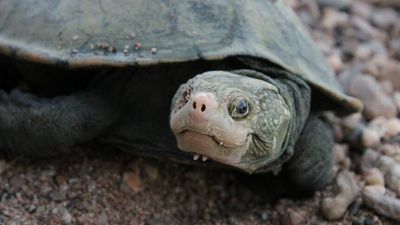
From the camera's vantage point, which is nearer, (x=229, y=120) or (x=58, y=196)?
(x=229, y=120)

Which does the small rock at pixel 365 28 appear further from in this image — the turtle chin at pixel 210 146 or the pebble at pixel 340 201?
Result: the turtle chin at pixel 210 146

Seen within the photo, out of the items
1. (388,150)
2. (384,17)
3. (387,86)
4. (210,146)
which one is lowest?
(384,17)

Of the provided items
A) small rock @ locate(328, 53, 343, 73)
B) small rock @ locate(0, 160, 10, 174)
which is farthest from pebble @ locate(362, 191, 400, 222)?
small rock @ locate(0, 160, 10, 174)

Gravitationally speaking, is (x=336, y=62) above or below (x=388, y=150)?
below

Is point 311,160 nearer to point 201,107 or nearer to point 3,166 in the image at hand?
point 201,107

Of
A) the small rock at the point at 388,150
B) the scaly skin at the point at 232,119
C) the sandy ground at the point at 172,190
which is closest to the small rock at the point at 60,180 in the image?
the sandy ground at the point at 172,190

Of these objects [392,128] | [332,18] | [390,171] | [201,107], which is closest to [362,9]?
[332,18]
